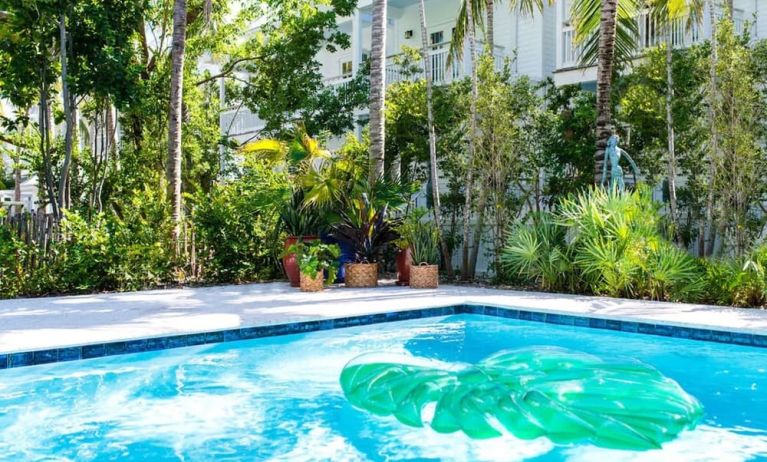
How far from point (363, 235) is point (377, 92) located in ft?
7.81

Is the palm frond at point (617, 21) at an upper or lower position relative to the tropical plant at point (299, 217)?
upper

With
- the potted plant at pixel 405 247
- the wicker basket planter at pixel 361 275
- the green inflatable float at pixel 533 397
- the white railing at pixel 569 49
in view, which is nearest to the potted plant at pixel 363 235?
the wicker basket planter at pixel 361 275

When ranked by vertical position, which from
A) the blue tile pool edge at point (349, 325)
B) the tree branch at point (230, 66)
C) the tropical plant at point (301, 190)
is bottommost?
the blue tile pool edge at point (349, 325)

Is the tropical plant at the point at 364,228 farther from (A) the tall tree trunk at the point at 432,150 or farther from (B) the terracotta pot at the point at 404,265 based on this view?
(A) the tall tree trunk at the point at 432,150

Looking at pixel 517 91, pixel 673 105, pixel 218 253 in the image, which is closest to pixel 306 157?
pixel 218 253

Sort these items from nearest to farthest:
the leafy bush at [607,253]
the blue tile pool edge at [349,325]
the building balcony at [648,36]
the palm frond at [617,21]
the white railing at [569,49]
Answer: the blue tile pool edge at [349,325] → the leafy bush at [607,253] → the palm frond at [617,21] → the building balcony at [648,36] → the white railing at [569,49]

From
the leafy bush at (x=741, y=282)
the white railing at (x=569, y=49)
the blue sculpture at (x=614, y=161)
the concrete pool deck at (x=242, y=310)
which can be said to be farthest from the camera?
the white railing at (x=569, y=49)

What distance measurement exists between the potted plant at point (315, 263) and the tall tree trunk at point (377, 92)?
5.13ft

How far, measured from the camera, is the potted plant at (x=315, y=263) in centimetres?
1049

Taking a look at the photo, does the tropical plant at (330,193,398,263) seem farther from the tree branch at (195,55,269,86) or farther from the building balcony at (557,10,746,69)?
the building balcony at (557,10,746,69)

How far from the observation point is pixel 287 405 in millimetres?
5137

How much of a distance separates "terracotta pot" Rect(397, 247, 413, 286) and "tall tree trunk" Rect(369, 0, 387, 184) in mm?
1325

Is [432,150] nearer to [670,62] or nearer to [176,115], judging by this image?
[670,62]

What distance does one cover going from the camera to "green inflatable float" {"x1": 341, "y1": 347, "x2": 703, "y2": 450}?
4562mm
